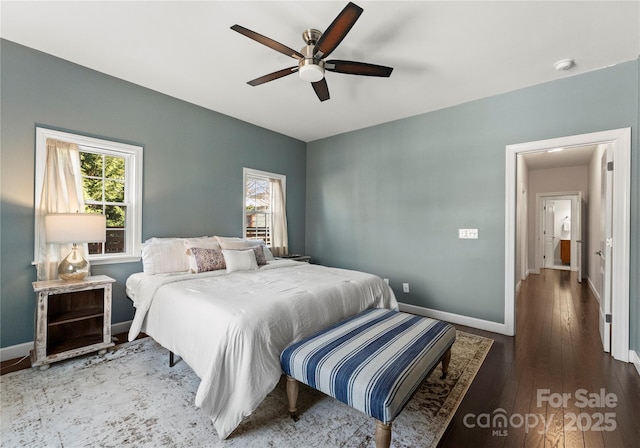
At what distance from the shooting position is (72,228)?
98.7 inches

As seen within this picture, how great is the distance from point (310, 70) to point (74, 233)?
8.18ft

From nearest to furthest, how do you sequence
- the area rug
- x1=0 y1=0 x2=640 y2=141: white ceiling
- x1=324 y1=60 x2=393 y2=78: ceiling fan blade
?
1. the area rug
2. x1=0 y1=0 x2=640 y2=141: white ceiling
3. x1=324 y1=60 x2=393 y2=78: ceiling fan blade

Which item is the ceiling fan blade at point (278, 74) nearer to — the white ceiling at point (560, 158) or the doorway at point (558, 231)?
the white ceiling at point (560, 158)

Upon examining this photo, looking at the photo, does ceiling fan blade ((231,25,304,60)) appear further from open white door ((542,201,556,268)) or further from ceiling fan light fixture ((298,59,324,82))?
open white door ((542,201,556,268))

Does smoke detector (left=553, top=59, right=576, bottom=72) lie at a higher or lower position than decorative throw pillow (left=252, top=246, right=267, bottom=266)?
higher

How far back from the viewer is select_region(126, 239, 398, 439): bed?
169cm

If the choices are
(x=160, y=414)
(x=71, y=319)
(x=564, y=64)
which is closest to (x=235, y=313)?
(x=160, y=414)

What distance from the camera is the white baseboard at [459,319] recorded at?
131 inches

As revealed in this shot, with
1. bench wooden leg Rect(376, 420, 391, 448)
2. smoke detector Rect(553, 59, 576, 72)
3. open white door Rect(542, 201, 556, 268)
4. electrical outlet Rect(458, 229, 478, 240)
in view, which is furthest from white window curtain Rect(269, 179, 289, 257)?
open white door Rect(542, 201, 556, 268)

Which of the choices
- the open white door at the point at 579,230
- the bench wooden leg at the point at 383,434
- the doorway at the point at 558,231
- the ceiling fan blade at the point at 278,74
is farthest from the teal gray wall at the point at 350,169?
the open white door at the point at 579,230

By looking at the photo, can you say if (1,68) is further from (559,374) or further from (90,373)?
(559,374)

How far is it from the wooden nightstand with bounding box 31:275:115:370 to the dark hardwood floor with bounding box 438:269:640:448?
2980mm

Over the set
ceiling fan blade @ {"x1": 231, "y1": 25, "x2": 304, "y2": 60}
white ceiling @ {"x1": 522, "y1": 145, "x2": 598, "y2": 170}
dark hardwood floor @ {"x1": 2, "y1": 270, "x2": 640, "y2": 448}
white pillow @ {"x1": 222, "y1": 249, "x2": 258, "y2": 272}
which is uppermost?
white ceiling @ {"x1": 522, "y1": 145, "x2": 598, "y2": 170}

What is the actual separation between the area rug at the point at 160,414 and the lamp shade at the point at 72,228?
1.10 meters
